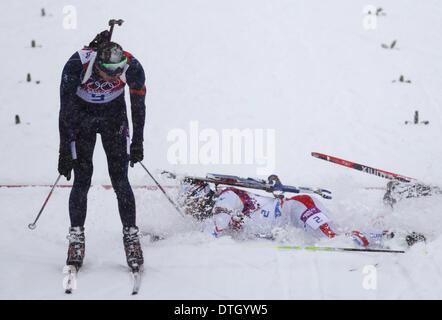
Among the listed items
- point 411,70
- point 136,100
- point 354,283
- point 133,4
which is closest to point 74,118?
point 136,100

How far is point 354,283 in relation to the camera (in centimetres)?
403

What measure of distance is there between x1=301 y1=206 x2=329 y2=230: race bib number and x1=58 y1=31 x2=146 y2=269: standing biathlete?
1724mm

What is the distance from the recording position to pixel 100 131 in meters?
4.47

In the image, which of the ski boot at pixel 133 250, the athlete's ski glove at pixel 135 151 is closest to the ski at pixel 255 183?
the athlete's ski glove at pixel 135 151

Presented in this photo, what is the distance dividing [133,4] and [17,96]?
5816 mm

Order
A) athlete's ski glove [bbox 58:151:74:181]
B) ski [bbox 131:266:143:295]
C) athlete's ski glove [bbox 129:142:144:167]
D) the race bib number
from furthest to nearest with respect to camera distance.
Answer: the race bib number < athlete's ski glove [bbox 129:142:144:167] < athlete's ski glove [bbox 58:151:74:181] < ski [bbox 131:266:143:295]

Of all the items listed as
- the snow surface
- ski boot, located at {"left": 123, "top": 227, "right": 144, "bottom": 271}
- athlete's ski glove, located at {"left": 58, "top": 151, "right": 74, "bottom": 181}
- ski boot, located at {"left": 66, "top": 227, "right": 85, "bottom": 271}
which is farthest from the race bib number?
athlete's ski glove, located at {"left": 58, "top": 151, "right": 74, "bottom": 181}

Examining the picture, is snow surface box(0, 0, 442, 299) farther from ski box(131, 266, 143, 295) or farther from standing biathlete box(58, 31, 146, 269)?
standing biathlete box(58, 31, 146, 269)

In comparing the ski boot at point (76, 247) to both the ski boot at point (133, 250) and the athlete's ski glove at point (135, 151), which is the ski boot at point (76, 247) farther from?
the athlete's ski glove at point (135, 151)

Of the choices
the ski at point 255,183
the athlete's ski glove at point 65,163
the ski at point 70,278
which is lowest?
the ski at point 70,278

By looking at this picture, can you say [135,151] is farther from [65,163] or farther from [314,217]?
[314,217]

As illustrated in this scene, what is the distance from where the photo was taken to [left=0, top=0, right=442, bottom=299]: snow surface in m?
4.27

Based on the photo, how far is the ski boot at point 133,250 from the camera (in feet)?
14.2
